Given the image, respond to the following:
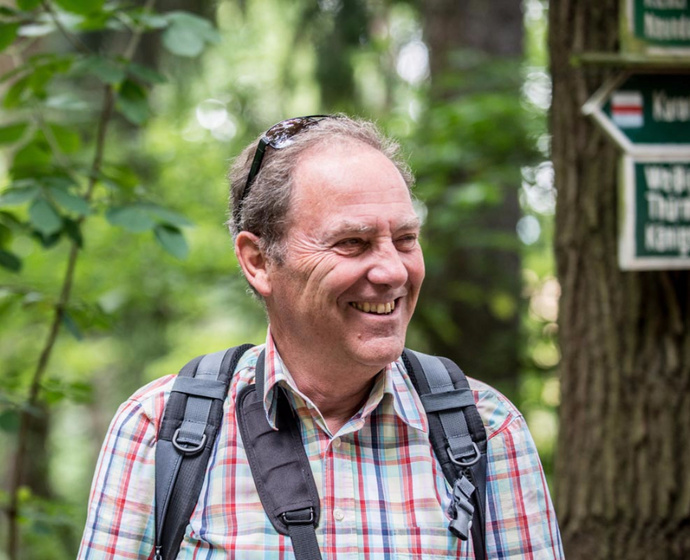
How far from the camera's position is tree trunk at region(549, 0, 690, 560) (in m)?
2.73

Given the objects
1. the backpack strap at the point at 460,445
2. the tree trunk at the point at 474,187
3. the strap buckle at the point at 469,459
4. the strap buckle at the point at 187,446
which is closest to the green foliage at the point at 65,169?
the strap buckle at the point at 187,446

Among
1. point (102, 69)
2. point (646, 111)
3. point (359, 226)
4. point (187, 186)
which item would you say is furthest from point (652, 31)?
point (187, 186)

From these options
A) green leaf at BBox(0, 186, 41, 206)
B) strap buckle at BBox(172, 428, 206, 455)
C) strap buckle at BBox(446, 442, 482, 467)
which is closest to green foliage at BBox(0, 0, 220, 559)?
green leaf at BBox(0, 186, 41, 206)

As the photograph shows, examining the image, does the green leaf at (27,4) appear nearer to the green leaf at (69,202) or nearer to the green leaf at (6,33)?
the green leaf at (6,33)

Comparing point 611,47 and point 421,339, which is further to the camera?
point 421,339

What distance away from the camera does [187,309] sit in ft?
26.3

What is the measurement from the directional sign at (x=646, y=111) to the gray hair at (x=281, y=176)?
3.93 feet

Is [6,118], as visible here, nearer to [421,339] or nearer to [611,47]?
[421,339]

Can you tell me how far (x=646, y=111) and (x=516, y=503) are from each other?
64.6 inches

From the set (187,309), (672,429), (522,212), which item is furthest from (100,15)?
(187,309)

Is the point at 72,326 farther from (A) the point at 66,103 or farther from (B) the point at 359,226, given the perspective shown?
(B) the point at 359,226

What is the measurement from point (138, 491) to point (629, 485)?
189cm

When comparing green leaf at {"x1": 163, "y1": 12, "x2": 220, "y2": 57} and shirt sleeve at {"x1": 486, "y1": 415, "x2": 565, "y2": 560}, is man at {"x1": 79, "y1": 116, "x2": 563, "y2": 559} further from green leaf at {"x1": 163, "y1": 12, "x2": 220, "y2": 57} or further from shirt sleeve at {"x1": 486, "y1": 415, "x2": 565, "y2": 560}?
green leaf at {"x1": 163, "y1": 12, "x2": 220, "y2": 57}

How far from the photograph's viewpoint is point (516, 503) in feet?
5.60
